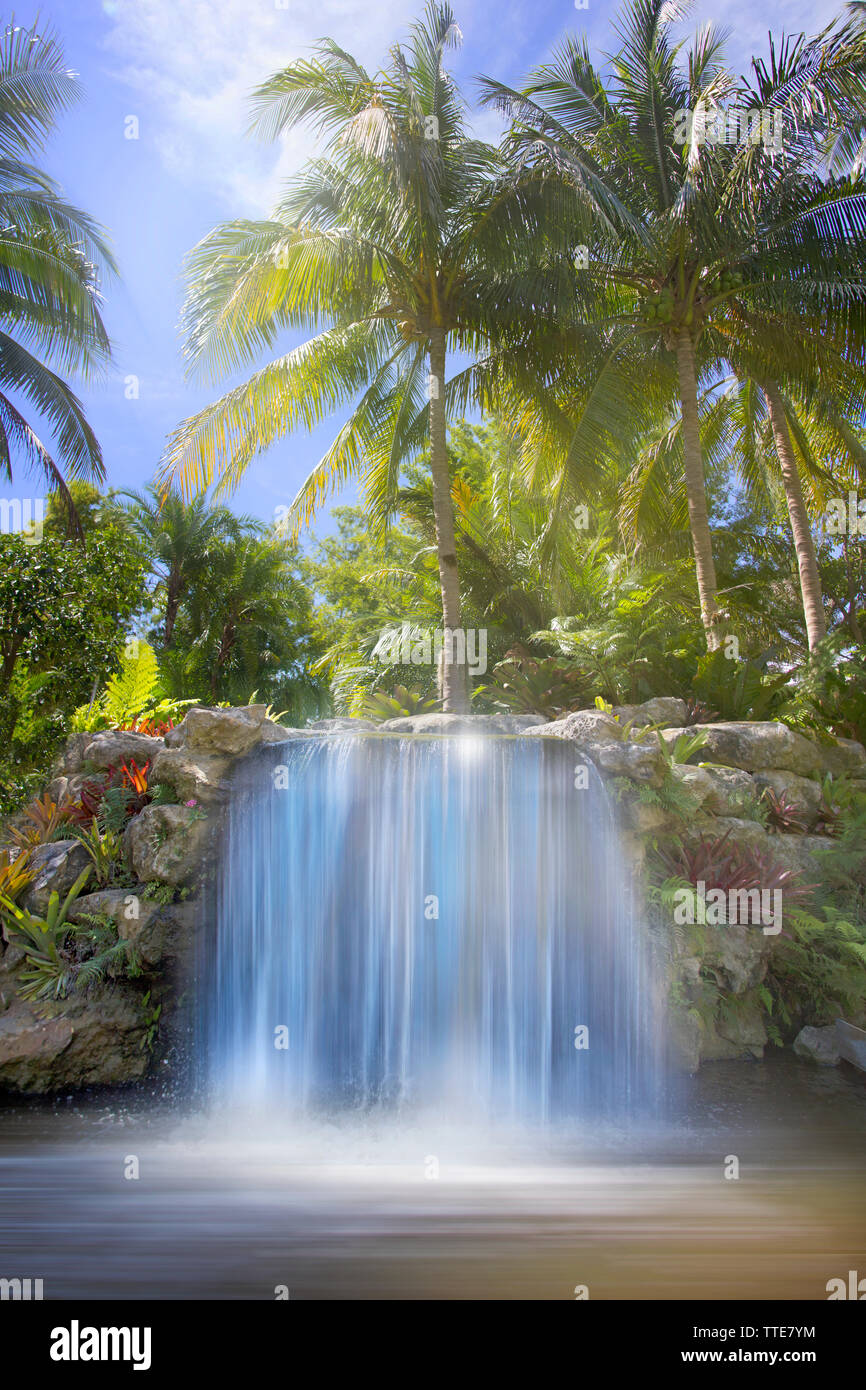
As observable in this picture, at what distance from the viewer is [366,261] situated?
12.0 meters

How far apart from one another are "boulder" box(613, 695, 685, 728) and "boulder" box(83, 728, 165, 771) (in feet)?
18.3

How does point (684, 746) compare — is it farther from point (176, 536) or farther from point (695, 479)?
point (176, 536)

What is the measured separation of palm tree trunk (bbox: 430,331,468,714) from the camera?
12016mm

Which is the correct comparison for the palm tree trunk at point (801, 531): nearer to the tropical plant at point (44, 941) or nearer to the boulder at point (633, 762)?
the boulder at point (633, 762)

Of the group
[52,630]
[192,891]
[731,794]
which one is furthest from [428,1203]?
[52,630]

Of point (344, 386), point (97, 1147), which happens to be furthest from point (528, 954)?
point (344, 386)

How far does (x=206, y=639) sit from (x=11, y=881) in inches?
847

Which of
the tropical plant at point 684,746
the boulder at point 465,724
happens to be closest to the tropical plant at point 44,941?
the boulder at point 465,724

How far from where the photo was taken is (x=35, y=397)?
13.7 meters

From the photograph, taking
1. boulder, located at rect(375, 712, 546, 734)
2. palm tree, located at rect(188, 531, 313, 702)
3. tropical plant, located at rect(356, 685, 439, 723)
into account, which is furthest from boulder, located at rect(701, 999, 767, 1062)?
palm tree, located at rect(188, 531, 313, 702)

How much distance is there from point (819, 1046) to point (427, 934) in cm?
376

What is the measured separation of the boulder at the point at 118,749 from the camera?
342 inches

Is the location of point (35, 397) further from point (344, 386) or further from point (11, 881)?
point (11, 881)

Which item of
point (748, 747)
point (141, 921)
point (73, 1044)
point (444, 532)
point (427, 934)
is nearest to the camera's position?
point (73, 1044)
